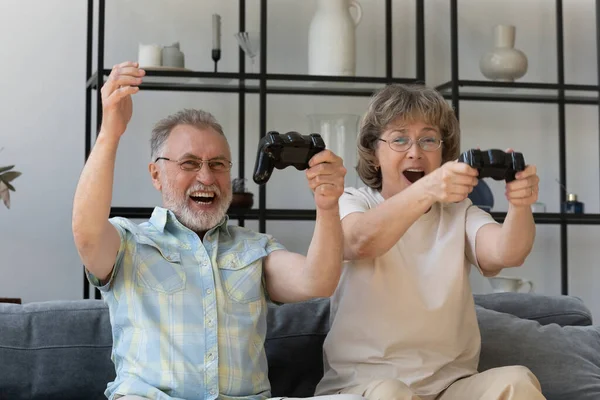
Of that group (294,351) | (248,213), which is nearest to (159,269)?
(294,351)

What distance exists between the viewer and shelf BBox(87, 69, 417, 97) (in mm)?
3785

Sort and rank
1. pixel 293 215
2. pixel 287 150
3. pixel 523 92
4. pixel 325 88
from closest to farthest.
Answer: pixel 287 150
pixel 293 215
pixel 325 88
pixel 523 92

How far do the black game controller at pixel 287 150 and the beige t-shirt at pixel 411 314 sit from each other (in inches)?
12.8

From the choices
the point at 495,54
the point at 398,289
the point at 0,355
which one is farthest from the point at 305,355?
the point at 495,54

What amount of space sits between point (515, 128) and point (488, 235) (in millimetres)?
2532

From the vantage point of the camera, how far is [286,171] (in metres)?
4.15

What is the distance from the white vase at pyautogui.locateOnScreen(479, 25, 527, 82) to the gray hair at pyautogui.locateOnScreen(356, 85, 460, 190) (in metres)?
2.02

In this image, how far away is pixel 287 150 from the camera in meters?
1.73

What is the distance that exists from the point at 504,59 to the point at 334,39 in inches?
32.6

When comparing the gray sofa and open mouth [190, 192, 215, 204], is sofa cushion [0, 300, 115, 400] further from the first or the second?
open mouth [190, 192, 215, 204]

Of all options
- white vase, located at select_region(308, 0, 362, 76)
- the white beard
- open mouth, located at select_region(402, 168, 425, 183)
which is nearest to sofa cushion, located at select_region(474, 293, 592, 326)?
open mouth, located at select_region(402, 168, 425, 183)

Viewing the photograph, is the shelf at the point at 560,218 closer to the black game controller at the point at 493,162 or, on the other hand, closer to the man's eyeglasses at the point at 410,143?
the man's eyeglasses at the point at 410,143

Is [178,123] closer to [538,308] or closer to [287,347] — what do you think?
[287,347]

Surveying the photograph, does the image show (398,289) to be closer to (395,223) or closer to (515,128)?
(395,223)
